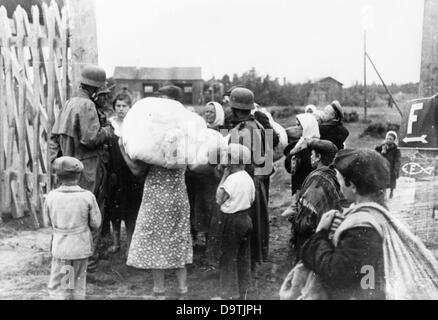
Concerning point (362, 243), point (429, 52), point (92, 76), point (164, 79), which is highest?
point (164, 79)

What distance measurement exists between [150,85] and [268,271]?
31.4 ft

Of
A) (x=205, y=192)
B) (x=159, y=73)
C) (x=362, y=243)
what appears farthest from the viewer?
(x=159, y=73)

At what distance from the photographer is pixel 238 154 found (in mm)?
3688

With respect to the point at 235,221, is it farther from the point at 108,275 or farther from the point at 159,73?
the point at 159,73

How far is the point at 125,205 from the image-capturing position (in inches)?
183

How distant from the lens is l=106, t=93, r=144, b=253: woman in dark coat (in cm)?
458

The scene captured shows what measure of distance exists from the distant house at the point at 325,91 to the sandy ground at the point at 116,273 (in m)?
2.07

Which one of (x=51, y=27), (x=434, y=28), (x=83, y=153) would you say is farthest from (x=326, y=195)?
(x=51, y=27)

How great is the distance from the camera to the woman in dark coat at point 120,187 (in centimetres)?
458

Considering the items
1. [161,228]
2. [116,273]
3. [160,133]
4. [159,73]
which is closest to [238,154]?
[160,133]

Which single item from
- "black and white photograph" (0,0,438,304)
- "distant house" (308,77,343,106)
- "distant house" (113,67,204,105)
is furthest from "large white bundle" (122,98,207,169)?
"distant house" (113,67,204,105)

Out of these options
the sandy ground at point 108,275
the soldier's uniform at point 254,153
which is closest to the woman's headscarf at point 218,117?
the soldier's uniform at point 254,153

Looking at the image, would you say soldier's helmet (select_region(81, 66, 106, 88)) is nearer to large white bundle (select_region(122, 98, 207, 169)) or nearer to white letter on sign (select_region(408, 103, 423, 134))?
large white bundle (select_region(122, 98, 207, 169))

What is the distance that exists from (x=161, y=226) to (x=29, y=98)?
2.60 meters
